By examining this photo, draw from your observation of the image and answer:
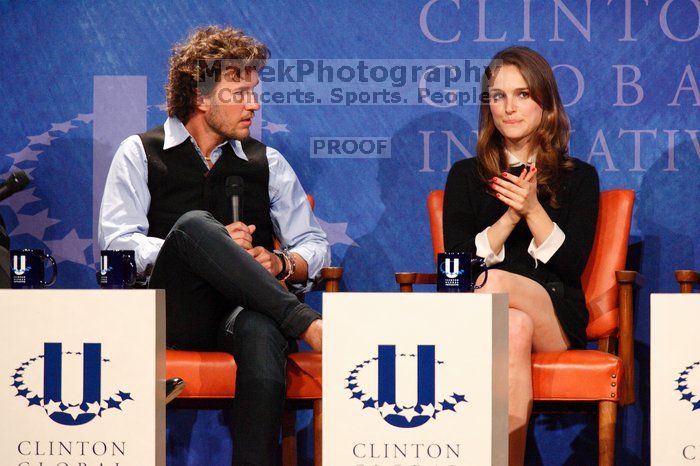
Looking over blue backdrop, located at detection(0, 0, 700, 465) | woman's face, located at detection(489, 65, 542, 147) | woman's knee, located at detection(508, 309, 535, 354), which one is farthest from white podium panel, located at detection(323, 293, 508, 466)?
blue backdrop, located at detection(0, 0, 700, 465)

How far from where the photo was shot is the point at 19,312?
210cm

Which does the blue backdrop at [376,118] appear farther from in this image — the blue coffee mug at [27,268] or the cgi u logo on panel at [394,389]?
the cgi u logo on panel at [394,389]

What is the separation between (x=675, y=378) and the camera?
2.19 meters

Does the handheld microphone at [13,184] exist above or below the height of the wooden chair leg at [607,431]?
above

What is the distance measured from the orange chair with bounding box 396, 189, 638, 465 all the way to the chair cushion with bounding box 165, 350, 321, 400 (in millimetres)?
500

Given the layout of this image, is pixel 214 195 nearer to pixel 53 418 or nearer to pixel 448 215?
pixel 448 215

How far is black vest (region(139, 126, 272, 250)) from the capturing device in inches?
122

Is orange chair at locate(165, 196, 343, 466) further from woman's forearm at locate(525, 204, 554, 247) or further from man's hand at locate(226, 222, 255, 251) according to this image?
woman's forearm at locate(525, 204, 554, 247)

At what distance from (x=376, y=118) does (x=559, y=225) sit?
2.99 feet

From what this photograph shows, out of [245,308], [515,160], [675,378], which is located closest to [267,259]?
[245,308]

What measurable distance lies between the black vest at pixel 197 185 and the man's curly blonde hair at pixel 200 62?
0.46 ft

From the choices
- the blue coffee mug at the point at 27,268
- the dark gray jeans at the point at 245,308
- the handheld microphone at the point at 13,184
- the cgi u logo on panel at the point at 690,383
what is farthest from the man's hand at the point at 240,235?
the cgi u logo on panel at the point at 690,383

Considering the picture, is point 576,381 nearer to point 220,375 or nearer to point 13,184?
point 220,375

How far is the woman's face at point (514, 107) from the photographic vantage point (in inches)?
120
